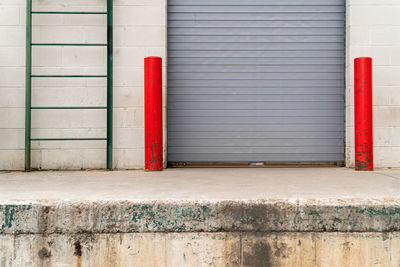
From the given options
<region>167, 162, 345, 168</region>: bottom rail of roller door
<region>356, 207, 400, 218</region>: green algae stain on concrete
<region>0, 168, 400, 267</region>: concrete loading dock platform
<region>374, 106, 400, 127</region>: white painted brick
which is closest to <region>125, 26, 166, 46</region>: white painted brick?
<region>167, 162, 345, 168</region>: bottom rail of roller door

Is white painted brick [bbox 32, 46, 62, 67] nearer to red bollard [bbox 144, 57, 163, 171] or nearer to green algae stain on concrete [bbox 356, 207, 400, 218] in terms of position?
red bollard [bbox 144, 57, 163, 171]

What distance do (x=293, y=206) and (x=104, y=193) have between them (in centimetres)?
123

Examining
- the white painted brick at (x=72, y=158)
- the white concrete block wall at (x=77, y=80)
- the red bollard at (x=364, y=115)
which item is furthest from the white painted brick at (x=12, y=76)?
the red bollard at (x=364, y=115)

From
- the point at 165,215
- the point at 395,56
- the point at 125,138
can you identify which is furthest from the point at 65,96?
the point at 395,56

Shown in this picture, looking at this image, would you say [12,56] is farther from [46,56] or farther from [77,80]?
[77,80]

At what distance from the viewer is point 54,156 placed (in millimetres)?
3910

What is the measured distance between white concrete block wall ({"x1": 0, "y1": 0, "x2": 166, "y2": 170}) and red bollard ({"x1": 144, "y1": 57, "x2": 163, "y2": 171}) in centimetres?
49

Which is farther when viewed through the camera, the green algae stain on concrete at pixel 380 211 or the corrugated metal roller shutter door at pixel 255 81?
the corrugated metal roller shutter door at pixel 255 81

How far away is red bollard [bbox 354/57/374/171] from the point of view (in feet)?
11.5

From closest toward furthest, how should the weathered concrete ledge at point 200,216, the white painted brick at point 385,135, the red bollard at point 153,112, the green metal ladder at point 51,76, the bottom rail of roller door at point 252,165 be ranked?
the weathered concrete ledge at point 200,216, the red bollard at point 153,112, the green metal ladder at point 51,76, the white painted brick at point 385,135, the bottom rail of roller door at point 252,165

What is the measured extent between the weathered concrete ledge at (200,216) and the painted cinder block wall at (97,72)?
2.25 meters

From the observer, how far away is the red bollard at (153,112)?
3.47m

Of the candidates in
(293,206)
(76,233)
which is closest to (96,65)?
(76,233)

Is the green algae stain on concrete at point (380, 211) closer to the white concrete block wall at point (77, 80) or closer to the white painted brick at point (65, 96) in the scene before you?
the white concrete block wall at point (77, 80)
